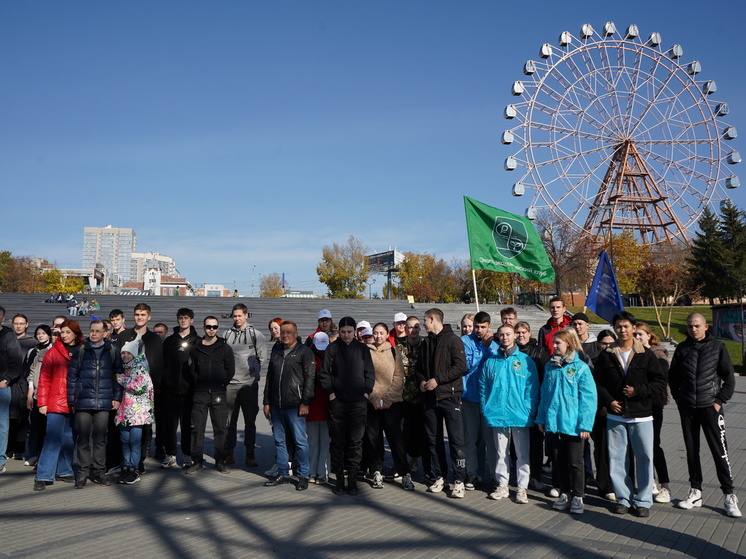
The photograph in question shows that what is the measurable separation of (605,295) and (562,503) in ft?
14.1

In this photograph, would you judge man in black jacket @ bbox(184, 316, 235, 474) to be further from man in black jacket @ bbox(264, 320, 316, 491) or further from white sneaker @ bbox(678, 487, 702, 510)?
white sneaker @ bbox(678, 487, 702, 510)

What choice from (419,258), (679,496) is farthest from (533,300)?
(679,496)

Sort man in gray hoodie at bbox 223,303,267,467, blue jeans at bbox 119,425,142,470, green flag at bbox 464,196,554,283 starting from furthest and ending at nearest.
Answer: green flag at bbox 464,196,554,283 < man in gray hoodie at bbox 223,303,267,467 < blue jeans at bbox 119,425,142,470

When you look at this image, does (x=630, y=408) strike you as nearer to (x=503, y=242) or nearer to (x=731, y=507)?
(x=731, y=507)

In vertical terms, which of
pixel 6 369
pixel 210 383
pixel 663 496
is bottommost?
pixel 663 496

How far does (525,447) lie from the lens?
22.6 ft

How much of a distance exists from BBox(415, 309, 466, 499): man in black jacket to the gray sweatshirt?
8.13 ft

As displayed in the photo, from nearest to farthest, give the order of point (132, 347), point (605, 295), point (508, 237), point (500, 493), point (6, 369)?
point (500, 493) → point (6, 369) → point (132, 347) → point (605, 295) → point (508, 237)

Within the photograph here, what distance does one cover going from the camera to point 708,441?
649 centimetres

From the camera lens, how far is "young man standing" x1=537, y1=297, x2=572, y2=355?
7.64 m

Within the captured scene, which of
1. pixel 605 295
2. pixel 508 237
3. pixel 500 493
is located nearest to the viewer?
pixel 500 493

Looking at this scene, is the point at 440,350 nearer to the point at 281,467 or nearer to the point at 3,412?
the point at 281,467

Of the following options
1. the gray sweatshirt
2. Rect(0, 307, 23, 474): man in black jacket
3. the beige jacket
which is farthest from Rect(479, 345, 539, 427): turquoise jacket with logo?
Rect(0, 307, 23, 474): man in black jacket

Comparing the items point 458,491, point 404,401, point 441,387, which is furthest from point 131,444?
point 458,491
